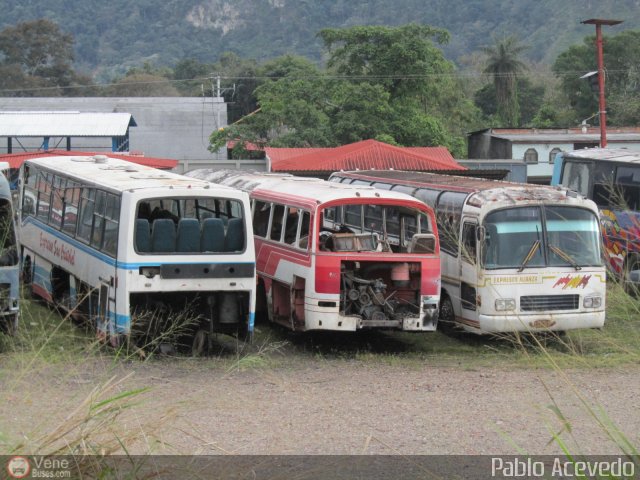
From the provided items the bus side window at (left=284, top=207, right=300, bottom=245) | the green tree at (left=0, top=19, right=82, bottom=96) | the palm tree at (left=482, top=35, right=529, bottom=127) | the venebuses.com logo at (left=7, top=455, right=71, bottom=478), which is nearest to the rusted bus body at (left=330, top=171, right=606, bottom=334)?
the bus side window at (left=284, top=207, right=300, bottom=245)

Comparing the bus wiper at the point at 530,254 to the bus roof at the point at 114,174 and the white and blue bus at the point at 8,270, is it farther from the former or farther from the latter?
the white and blue bus at the point at 8,270

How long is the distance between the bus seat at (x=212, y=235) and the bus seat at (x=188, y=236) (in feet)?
0.33

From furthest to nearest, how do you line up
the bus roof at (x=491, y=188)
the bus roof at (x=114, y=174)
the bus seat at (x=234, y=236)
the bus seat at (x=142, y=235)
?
1. the bus roof at (x=491, y=188)
2. the bus roof at (x=114, y=174)
3. the bus seat at (x=234, y=236)
4. the bus seat at (x=142, y=235)

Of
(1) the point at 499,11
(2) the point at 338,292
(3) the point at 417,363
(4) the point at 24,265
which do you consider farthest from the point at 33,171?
(1) the point at 499,11

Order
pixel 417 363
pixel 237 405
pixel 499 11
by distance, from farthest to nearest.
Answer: pixel 499 11, pixel 417 363, pixel 237 405

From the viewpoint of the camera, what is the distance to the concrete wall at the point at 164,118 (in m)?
57.0

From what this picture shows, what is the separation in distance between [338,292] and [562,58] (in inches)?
2451

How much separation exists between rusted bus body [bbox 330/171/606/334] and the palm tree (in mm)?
59597

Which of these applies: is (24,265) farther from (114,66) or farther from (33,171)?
(114,66)

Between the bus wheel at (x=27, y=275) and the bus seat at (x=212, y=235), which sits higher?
the bus seat at (x=212, y=235)

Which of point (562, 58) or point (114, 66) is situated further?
point (114, 66)

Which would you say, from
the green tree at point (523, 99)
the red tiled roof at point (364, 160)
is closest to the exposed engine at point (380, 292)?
the red tiled roof at point (364, 160)

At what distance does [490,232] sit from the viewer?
1368 centimetres

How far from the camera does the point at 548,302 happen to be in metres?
13.6
